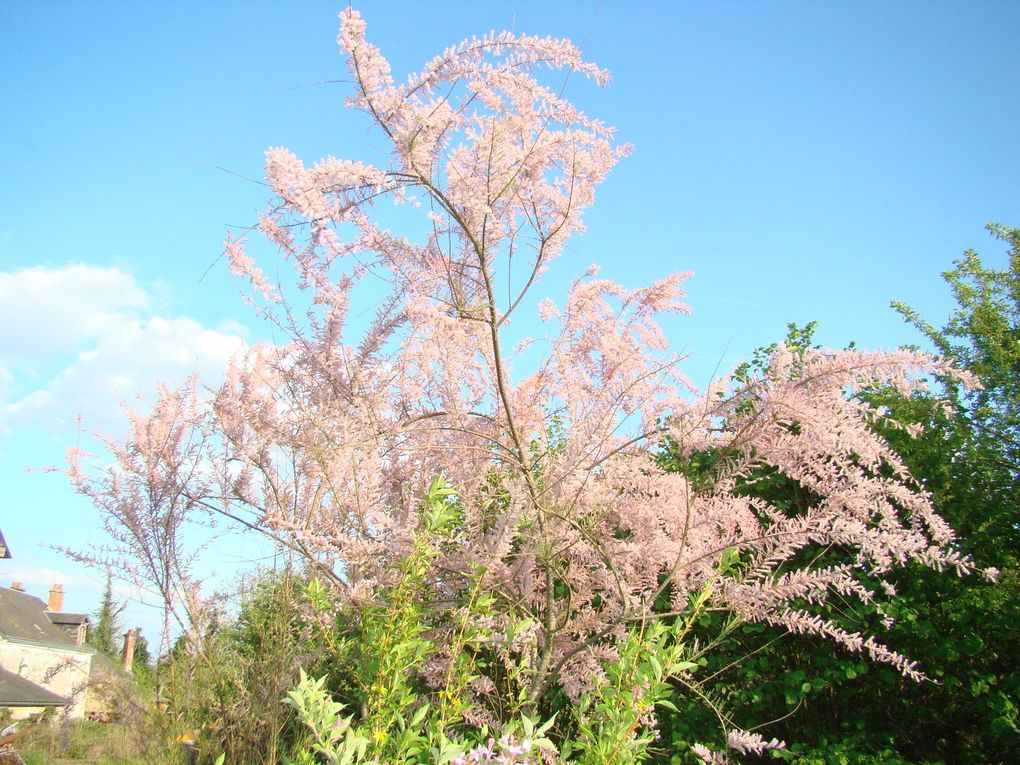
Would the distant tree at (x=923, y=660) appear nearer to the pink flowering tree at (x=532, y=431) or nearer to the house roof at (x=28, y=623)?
the pink flowering tree at (x=532, y=431)

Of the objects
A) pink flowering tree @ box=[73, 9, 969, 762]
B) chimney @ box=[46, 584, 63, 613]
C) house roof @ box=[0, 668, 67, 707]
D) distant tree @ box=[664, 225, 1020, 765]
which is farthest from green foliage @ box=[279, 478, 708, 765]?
chimney @ box=[46, 584, 63, 613]

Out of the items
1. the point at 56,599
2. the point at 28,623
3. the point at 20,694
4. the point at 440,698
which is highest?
the point at 56,599

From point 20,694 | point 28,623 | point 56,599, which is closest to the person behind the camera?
point 20,694

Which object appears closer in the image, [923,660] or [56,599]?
[923,660]

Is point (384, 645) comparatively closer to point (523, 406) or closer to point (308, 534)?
point (308, 534)

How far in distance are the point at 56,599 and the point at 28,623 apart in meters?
7.69

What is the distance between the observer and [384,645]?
2.27 meters

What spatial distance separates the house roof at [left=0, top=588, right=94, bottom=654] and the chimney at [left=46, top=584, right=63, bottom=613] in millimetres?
1172

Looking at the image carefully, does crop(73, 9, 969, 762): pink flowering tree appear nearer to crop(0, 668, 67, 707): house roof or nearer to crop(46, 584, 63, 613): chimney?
crop(0, 668, 67, 707): house roof

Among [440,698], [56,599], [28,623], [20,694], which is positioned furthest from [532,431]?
[56,599]

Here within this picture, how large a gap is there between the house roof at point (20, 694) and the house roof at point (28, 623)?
4335mm

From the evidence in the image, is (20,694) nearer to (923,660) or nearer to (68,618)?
(68,618)

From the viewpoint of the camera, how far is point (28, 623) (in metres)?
28.1

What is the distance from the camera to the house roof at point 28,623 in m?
25.8
